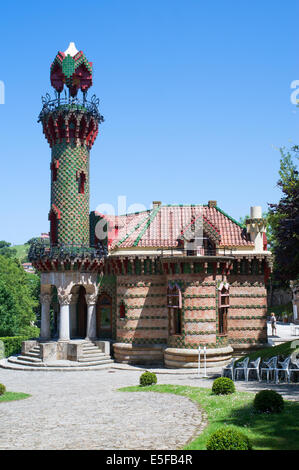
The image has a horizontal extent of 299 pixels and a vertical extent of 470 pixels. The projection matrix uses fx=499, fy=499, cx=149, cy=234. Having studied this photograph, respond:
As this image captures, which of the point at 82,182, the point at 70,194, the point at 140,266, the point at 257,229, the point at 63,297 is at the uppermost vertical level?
the point at 82,182

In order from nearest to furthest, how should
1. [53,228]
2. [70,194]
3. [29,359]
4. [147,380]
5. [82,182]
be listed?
[147,380] < [29,359] < [70,194] < [53,228] < [82,182]

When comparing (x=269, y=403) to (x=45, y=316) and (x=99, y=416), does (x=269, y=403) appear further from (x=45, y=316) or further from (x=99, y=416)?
(x=45, y=316)

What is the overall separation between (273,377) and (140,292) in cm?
1026

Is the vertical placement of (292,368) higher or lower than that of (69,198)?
lower

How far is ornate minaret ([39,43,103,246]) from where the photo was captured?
31.1m

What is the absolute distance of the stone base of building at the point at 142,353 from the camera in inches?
1134

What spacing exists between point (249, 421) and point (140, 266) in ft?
54.3

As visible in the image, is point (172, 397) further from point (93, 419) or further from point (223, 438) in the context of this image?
point (223, 438)

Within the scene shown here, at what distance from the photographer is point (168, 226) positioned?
30922 mm

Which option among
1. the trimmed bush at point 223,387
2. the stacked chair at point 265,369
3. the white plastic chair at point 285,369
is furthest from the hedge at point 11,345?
the trimmed bush at point 223,387

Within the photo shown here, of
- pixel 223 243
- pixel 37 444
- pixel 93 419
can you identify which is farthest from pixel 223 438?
pixel 223 243

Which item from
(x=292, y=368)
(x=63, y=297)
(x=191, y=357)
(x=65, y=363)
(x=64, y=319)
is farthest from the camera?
(x=63, y=297)

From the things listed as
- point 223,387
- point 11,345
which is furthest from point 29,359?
point 223,387

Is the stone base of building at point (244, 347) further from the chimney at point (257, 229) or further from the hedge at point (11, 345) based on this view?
the hedge at point (11, 345)
